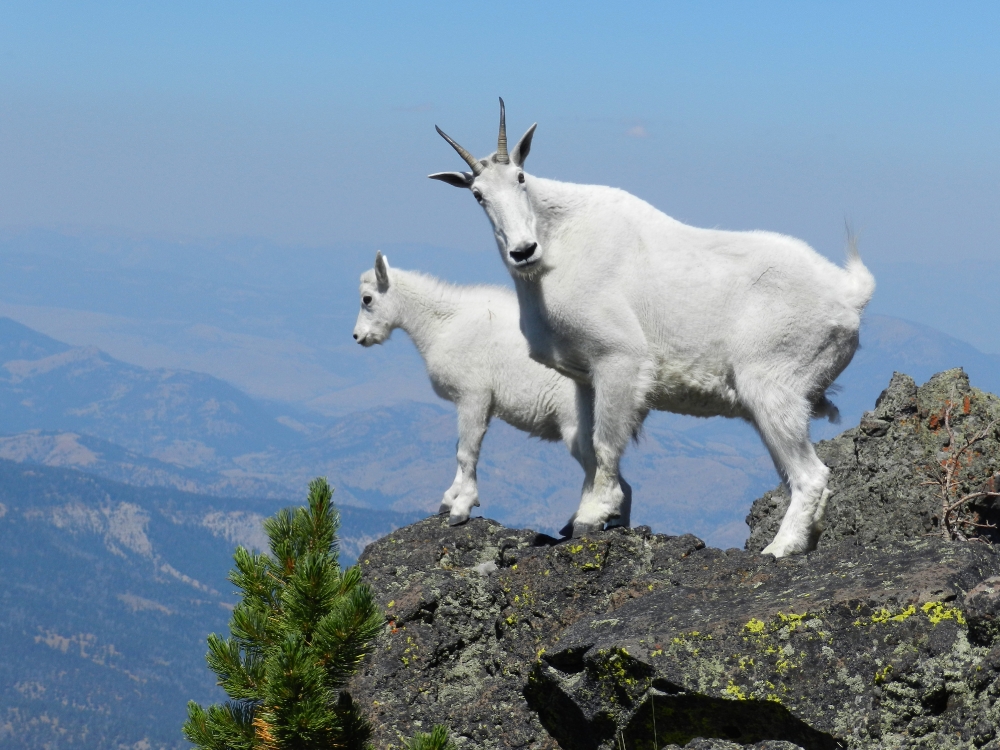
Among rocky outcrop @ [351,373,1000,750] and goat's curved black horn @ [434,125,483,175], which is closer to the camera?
rocky outcrop @ [351,373,1000,750]

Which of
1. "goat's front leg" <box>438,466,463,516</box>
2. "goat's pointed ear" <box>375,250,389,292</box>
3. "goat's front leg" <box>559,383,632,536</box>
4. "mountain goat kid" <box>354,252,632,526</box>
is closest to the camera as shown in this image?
"goat's front leg" <box>559,383,632,536</box>

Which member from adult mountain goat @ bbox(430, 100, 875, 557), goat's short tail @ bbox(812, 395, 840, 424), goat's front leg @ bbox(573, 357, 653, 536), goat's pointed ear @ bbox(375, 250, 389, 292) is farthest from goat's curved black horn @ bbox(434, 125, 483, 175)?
goat's pointed ear @ bbox(375, 250, 389, 292)

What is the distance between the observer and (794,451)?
9750mm

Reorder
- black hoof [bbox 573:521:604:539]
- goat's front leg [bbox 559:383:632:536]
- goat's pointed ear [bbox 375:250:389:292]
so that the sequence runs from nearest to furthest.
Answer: black hoof [bbox 573:521:604:539] < goat's front leg [bbox 559:383:632:536] < goat's pointed ear [bbox 375:250:389:292]

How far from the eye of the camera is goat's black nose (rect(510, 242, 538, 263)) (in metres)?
9.77

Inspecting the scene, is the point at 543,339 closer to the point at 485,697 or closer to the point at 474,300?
the point at 485,697

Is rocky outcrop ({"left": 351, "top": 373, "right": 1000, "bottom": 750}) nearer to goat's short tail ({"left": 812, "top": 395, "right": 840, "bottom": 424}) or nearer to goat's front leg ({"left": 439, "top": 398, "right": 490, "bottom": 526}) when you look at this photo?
goat's short tail ({"left": 812, "top": 395, "right": 840, "bottom": 424})

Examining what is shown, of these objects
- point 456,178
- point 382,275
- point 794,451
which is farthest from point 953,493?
point 382,275

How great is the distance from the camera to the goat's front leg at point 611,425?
10.3 metres

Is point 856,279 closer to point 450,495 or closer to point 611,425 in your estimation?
point 611,425

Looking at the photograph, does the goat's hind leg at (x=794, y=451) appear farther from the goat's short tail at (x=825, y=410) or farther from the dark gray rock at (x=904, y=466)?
the dark gray rock at (x=904, y=466)

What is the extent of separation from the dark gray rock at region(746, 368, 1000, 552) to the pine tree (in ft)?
15.9

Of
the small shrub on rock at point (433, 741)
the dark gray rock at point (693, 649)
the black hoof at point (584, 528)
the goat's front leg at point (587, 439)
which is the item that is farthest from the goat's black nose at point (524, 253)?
the small shrub on rock at point (433, 741)

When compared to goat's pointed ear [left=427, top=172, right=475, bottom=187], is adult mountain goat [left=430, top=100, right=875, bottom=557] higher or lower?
lower
